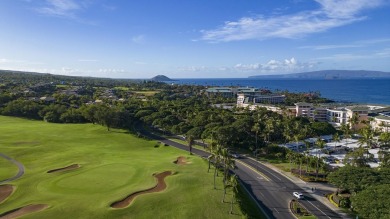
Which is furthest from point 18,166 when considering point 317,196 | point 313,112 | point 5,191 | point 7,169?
point 313,112

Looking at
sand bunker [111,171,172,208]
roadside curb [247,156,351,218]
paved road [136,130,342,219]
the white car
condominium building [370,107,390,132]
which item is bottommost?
roadside curb [247,156,351,218]

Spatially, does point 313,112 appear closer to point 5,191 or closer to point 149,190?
point 149,190

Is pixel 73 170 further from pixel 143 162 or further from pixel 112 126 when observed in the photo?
pixel 112 126

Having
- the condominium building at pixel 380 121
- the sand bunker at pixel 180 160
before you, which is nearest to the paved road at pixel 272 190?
the sand bunker at pixel 180 160

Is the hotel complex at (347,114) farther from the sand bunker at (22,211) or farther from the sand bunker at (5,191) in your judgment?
the sand bunker at (5,191)

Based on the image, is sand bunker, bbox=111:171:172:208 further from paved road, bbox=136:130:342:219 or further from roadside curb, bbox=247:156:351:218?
roadside curb, bbox=247:156:351:218

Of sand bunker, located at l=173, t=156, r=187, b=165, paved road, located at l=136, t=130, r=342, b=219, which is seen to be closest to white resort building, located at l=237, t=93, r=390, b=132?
paved road, located at l=136, t=130, r=342, b=219
